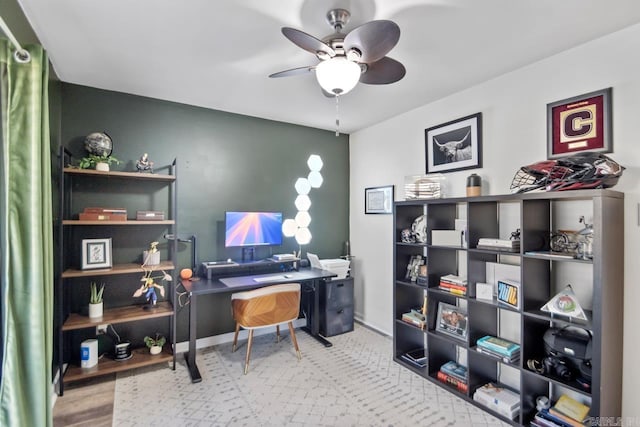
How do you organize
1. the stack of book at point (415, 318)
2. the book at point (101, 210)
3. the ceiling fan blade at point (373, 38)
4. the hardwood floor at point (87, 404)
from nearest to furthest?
the ceiling fan blade at point (373, 38) → the hardwood floor at point (87, 404) → the book at point (101, 210) → the stack of book at point (415, 318)

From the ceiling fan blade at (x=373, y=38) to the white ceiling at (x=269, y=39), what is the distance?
0.86 ft

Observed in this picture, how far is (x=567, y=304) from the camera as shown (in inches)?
75.0

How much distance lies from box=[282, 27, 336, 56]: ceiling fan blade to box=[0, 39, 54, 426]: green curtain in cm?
105

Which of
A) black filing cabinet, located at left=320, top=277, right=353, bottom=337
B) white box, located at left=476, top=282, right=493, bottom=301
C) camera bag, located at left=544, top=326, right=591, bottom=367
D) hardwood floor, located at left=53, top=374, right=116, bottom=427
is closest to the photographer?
camera bag, located at left=544, top=326, right=591, bottom=367

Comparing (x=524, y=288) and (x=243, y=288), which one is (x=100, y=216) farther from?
(x=524, y=288)

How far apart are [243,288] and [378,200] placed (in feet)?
6.03

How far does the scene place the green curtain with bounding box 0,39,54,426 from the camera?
4.18 ft

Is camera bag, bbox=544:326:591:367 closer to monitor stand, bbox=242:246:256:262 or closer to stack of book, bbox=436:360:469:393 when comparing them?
stack of book, bbox=436:360:469:393

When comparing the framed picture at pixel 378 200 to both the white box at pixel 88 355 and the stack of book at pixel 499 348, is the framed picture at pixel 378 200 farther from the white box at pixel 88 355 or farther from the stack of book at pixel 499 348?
the white box at pixel 88 355

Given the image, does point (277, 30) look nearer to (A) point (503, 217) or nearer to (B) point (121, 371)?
(A) point (503, 217)

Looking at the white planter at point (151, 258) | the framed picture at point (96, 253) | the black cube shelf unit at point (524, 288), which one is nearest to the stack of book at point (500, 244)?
the black cube shelf unit at point (524, 288)

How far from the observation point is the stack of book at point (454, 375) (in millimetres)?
2486

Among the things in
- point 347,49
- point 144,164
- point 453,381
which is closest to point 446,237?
point 453,381

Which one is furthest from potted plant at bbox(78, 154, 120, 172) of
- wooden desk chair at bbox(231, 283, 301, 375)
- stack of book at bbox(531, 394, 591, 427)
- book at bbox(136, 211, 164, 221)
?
stack of book at bbox(531, 394, 591, 427)
